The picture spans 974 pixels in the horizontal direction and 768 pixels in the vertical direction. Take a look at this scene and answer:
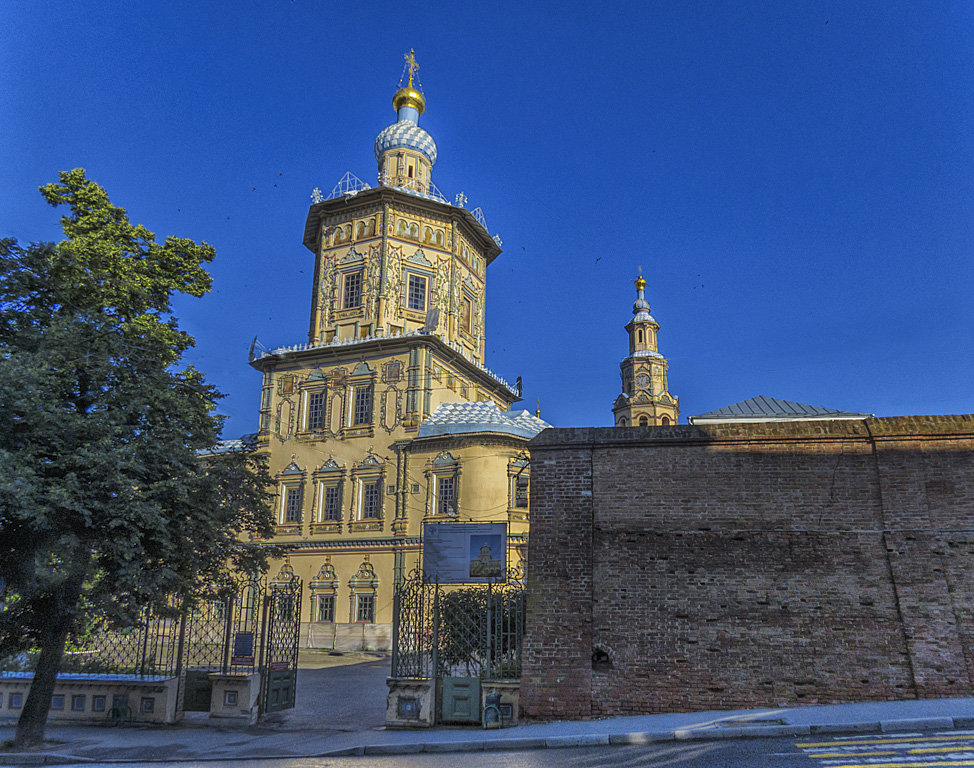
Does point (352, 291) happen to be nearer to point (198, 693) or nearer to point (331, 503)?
point (331, 503)

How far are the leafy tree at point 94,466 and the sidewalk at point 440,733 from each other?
147 cm

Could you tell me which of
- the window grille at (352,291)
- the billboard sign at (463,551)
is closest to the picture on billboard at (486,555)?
the billboard sign at (463,551)

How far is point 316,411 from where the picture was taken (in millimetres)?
37844

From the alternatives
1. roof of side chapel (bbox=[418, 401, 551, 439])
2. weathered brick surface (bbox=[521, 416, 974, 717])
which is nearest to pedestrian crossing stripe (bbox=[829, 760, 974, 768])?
weathered brick surface (bbox=[521, 416, 974, 717])

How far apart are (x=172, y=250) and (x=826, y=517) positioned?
13629mm

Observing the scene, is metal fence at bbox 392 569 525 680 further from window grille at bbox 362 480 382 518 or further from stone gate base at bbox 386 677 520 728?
window grille at bbox 362 480 382 518

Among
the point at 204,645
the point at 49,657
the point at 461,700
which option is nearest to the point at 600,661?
the point at 461,700

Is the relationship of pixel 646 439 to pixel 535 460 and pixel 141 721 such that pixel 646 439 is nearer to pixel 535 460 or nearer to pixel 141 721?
pixel 535 460

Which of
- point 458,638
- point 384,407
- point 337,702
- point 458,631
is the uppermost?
point 384,407

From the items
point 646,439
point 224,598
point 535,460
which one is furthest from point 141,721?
point 646,439

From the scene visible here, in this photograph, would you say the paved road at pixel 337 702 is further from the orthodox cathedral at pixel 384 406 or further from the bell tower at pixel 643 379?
the bell tower at pixel 643 379

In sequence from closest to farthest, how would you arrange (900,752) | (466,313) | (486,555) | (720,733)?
(900,752) → (720,733) → (486,555) → (466,313)

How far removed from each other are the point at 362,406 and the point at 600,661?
26.5 m

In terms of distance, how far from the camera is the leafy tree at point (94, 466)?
11695 mm
